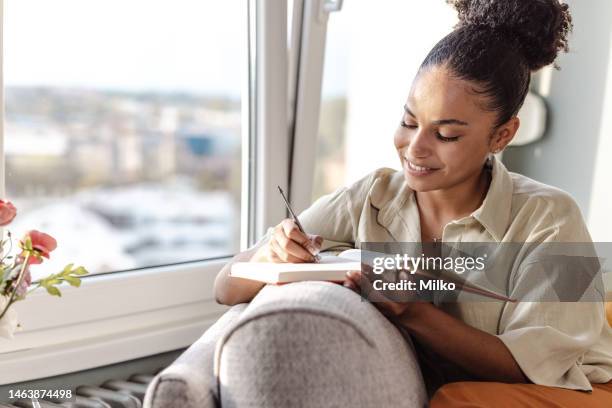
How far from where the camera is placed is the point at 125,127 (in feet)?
6.30

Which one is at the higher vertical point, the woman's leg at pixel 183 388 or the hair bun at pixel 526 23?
the hair bun at pixel 526 23

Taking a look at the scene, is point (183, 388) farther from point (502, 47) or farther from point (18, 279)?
point (502, 47)

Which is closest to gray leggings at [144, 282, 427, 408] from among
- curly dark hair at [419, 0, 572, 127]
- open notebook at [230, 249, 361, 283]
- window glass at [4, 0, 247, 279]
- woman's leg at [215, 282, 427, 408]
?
woman's leg at [215, 282, 427, 408]

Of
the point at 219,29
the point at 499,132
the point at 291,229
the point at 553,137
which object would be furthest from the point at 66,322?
the point at 553,137

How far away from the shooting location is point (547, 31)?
155 cm

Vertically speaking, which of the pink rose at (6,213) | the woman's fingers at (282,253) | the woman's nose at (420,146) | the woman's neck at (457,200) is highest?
the woman's nose at (420,146)

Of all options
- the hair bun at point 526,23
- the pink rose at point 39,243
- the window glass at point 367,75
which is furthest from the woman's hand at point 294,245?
the window glass at point 367,75

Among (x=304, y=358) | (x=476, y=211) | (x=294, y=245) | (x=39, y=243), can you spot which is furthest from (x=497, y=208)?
(x=39, y=243)

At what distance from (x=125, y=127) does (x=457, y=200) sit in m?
0.83

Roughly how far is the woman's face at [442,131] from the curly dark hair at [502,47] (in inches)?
1.1

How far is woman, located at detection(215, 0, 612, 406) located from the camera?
1.29 metres

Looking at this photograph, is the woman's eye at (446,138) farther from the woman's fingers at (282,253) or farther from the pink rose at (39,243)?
the pink rose at (39,243)

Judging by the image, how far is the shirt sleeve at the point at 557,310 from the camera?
130 cm

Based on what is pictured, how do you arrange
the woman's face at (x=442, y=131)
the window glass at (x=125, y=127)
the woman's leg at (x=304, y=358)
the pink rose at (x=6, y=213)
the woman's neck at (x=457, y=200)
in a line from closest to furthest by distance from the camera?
the woman's leg at (x=304, y=358)
the pink rose at (x=6, y=213)
the woman's face at (x=442, y=131)
the woman's neck at (x=457, y=200)
the window glass at (x=125, y=127)
